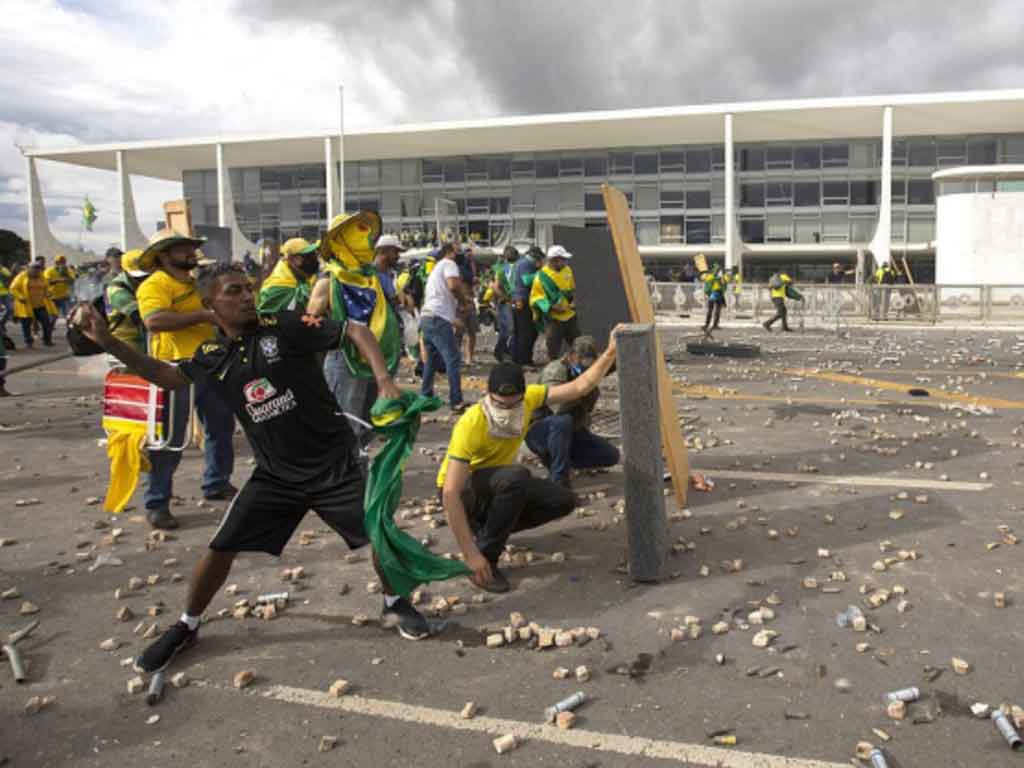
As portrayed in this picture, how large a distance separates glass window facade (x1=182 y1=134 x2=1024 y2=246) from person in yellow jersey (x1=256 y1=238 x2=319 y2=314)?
41499 mm

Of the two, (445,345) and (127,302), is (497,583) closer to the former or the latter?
(127,302)

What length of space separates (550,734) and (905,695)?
1379 millimetres

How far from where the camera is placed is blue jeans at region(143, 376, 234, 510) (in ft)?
18.3

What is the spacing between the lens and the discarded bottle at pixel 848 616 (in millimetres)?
3901

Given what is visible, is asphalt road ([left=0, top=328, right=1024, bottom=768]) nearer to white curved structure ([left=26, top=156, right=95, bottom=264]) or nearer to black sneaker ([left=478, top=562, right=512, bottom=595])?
black sneaker ([left=478, top=562, right=512, bottom=595])

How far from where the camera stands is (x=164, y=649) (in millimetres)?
3629

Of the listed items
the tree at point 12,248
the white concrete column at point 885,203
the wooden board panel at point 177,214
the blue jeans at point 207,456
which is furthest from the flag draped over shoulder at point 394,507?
the tree at point 12,248

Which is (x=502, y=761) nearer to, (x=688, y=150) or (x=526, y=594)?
(x=526, y=594)

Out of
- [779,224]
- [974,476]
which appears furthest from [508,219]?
[974,476]

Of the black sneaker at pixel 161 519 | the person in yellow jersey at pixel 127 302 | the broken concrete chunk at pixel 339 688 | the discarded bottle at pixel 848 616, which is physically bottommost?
the broken concrete chunk at pixel 339 688

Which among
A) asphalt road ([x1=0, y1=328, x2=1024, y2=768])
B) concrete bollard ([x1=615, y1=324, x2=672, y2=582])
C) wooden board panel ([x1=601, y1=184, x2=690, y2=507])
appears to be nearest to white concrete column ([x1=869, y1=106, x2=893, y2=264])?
asphalt road ([x1=0, y1=328, x2=1024, y2=768])

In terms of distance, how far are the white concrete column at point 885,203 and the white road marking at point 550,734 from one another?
44525mm

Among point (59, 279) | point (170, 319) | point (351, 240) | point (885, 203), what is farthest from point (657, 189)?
point (170, 319)

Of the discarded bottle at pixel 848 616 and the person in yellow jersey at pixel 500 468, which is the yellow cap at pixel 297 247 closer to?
the person in yellow jersey at pixel 500 468
